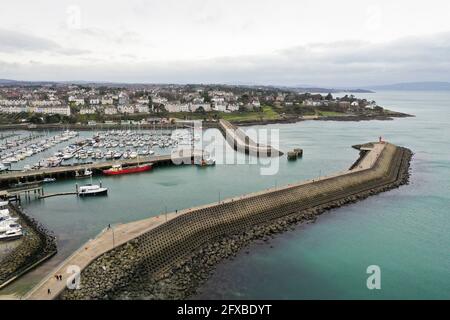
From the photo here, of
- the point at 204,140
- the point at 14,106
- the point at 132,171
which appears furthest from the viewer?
the point at 14,106

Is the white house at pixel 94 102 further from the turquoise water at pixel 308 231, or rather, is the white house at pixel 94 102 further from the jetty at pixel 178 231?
the jetty at pixel 178 231

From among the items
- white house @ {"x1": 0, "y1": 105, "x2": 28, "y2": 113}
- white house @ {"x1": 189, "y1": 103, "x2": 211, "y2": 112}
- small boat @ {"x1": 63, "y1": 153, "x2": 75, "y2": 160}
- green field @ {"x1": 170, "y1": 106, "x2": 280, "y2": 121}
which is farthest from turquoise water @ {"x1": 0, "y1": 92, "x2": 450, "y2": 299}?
white house @ {"x1": 0, "y1": 105, "x2": 28, "y2": 113}

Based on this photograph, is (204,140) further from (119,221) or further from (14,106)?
(14,106)

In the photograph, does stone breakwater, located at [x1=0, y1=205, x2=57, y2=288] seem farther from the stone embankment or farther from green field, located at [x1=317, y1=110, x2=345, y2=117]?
green field, located at [x1=317, y1=110, x2=345, y2=117]

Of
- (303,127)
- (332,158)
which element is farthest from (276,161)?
(303,127)

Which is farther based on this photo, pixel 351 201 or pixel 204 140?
pixel 204 140

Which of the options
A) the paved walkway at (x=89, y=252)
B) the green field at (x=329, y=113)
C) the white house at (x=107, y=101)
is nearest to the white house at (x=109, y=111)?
the white house at (x=107, y=101)

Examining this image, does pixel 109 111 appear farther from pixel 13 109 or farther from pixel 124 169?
pixel 124 169
